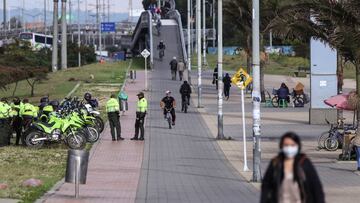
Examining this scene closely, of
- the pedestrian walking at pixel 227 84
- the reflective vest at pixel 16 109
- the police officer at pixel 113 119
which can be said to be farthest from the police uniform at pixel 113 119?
the pedestrian walking at pixel 227 84

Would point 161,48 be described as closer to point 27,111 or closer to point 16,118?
point 27,111

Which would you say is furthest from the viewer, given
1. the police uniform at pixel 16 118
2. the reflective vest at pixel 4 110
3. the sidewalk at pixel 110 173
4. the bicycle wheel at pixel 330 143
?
the police uniform at pixel 16 118

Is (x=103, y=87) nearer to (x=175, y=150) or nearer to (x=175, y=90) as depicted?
(x=175, y=90)

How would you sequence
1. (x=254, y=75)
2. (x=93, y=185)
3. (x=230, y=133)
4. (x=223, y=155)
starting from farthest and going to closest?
(x=230, y=133) → (x=223, y=155) → (x=254, y=75) → (x=93, y=185)

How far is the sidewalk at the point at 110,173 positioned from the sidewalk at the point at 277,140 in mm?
2933

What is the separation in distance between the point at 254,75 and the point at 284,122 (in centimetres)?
1674

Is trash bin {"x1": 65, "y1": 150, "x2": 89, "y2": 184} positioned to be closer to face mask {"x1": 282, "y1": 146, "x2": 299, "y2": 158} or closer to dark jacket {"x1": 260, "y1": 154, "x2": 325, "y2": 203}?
dark jacket {"x1": 260, "y1": 154, "x2": 325, "y2": 203}

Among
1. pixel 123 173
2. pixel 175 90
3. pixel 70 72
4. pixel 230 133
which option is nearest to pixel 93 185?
pixel 123 173

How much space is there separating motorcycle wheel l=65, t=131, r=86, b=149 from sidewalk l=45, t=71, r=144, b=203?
44 cm

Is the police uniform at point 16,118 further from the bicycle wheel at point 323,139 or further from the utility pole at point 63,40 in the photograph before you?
the utility pole at point 63,40

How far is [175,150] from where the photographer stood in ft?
85.6

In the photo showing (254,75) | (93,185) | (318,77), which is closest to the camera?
(93,185)

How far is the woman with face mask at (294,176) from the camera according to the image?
705cm

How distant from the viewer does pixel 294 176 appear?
709 cm
